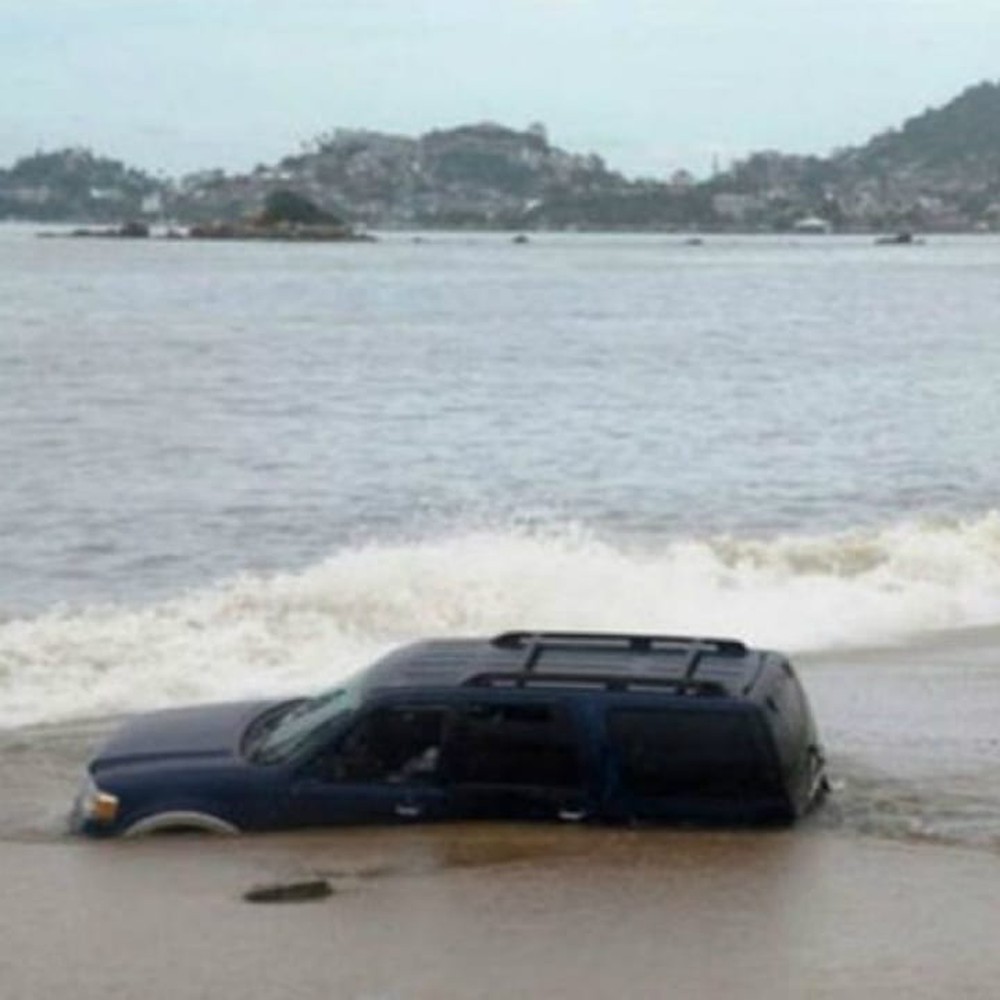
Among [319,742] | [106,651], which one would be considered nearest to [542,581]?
[106,651]

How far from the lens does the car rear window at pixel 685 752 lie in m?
14.7

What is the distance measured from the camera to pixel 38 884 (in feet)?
47.2

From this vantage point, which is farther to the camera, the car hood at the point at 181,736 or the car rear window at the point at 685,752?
the car hood at the point at 181,736

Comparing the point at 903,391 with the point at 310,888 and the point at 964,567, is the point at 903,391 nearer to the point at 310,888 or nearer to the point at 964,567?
the point at 964,567

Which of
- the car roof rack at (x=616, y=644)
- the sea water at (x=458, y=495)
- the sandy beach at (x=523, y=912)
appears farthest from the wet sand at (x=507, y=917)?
the sea water at (x=458, y=495)

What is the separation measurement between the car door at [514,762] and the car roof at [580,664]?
168mm

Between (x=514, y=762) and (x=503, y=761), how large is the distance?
6 centimetres

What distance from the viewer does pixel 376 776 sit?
15.1 meters

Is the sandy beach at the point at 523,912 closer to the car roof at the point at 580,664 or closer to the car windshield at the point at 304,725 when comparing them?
the car windshield at the point at 304,725

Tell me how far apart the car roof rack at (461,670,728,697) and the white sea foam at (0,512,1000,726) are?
7.45 meters

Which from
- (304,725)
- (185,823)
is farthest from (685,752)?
(185,823)

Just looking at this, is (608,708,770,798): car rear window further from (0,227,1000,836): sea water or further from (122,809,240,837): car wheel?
(0,227,1000,836): sea water

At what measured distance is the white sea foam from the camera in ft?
78.2

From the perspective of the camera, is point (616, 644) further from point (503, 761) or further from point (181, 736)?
point (181, 736)
